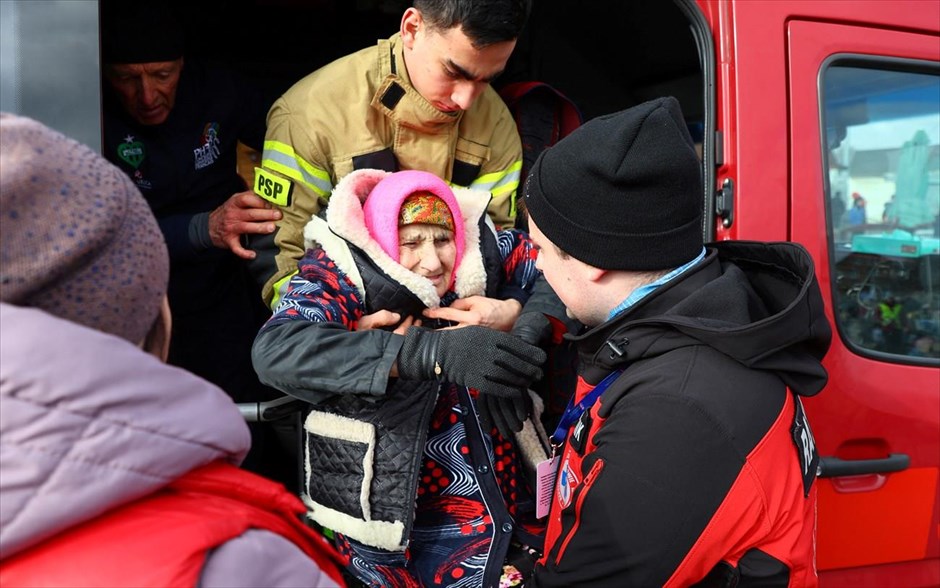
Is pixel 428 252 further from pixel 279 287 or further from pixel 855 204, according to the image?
pixel 855 204

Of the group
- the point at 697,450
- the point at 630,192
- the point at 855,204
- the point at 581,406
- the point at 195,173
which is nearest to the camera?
the point at 697,450

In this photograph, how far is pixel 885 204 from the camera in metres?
2.15

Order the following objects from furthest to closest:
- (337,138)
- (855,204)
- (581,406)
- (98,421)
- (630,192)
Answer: (855,204) → (337,138) → (581,406) → (630,192) → (98,421)

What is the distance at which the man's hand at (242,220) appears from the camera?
1.92 metres

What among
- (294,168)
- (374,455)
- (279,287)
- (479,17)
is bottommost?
(374,455)

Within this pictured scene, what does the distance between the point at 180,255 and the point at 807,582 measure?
1743 mm

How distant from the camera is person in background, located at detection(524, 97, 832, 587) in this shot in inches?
48.9

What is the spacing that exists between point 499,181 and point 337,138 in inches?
18.4

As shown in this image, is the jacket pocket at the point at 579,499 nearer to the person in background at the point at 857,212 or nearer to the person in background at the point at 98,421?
the person in background at the point at 98,421

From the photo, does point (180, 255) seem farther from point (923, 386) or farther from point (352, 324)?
point (923, 386)

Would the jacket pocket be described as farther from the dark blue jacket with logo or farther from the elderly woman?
the dark blue jacket with logo

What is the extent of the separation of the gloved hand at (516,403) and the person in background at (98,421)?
0.83m

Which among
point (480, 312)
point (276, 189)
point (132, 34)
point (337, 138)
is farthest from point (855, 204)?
point (132, 34)

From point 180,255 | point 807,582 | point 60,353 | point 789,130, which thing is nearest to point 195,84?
point 180,255
